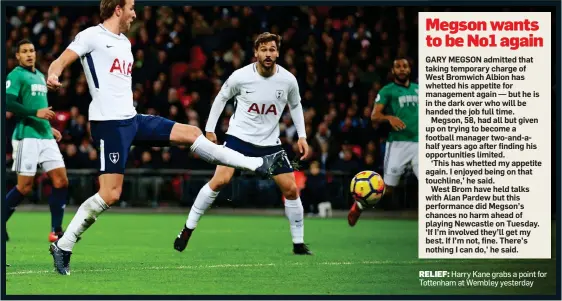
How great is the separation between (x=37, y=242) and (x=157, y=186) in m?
8.44

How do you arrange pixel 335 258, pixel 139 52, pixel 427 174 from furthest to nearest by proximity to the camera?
pixel 139 52, pixel 335 258, pixel 427 174

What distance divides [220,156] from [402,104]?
4984 mm

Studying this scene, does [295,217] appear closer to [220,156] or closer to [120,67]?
[220,156]

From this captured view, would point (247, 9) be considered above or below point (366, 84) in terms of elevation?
above

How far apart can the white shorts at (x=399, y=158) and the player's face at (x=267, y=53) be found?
3.18 m

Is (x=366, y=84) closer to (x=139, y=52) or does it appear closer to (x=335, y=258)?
(x=139, y=52)

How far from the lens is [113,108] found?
339 inches

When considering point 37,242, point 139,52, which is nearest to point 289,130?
point 139,52

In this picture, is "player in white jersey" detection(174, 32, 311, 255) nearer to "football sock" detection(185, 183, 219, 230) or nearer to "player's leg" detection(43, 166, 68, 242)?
"football sock" detection(185, 183, 219, 230)

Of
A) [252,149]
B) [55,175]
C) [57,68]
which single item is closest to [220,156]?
[57,68]

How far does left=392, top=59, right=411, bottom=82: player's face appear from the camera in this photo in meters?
13.3

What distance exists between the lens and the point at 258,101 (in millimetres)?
11305

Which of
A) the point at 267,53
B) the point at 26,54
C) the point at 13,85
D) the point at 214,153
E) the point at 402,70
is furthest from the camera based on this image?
the point at 402,70

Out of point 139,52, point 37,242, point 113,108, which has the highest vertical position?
point 139,52
